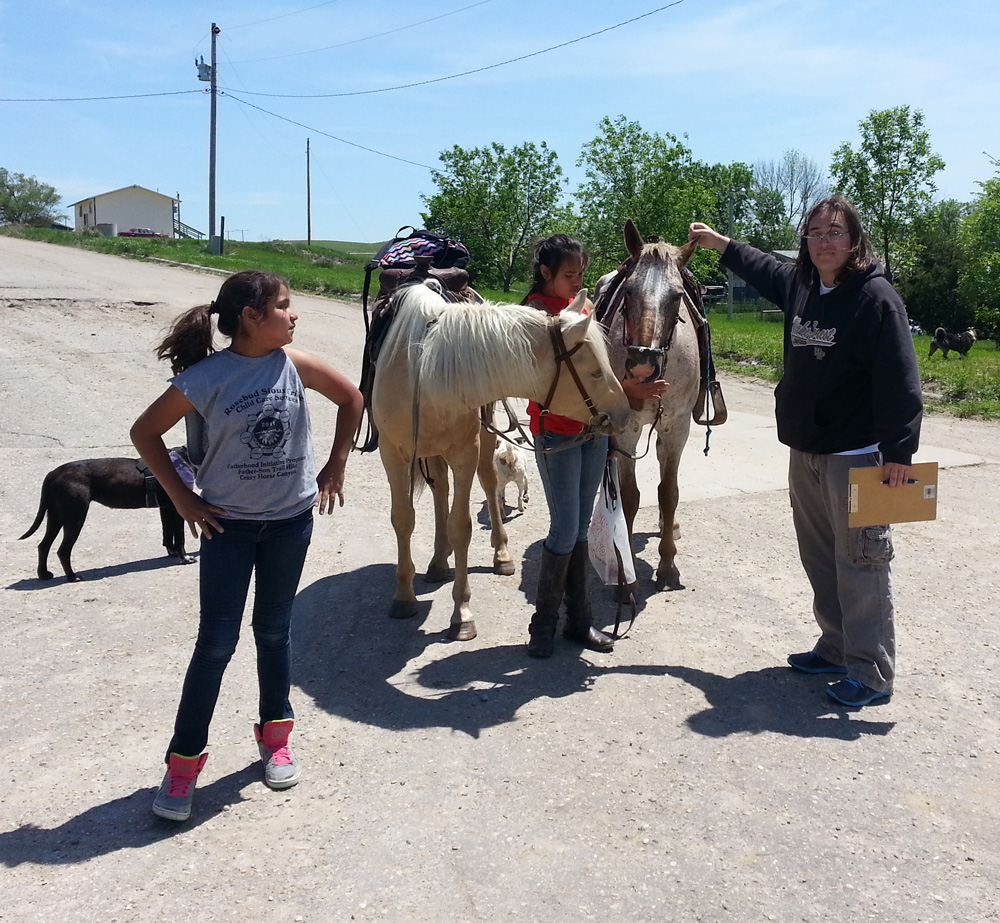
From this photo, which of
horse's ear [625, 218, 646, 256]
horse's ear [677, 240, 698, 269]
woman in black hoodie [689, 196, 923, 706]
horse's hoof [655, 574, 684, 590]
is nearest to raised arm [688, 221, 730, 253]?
horse's ear [677, 240, 698, 269]

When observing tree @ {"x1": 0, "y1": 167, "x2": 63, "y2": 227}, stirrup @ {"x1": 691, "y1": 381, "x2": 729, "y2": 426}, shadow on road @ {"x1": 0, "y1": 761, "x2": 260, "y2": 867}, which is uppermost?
tree @ {"x1": 0, "y1": 167, "x2": 63, "y2": 227}

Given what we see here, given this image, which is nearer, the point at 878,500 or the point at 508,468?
the point at 878,500

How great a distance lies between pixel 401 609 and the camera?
495 cm

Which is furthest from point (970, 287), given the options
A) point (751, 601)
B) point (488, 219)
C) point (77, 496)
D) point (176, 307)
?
point (77, 496)

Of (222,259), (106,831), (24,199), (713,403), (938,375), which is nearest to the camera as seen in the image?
(106,831)

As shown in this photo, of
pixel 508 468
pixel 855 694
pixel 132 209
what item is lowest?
pixel 855 694

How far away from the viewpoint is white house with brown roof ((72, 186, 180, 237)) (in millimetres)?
70062

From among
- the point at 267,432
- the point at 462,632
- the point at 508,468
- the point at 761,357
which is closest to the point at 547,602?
the point at 462,632

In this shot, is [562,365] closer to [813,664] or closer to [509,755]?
[509,755]

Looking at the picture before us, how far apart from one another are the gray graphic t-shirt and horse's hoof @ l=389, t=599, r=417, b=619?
1.90 m

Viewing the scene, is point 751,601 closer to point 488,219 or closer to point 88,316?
point 88,316

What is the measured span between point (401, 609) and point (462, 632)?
46 centimetres

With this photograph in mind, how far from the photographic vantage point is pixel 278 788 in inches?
128

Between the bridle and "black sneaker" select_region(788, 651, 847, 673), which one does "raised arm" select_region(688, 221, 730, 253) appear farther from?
"black sneaker" select_region(788, 651, 847, 673)
